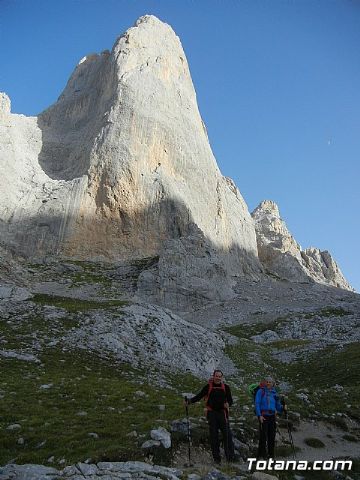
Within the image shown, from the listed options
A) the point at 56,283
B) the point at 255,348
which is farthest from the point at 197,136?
the point at 255,348

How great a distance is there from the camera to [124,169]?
301 feet

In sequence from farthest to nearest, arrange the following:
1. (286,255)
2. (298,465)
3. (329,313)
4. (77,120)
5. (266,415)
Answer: (286,255) → (77,120) → (329,313) → (266,415) → (298,465)

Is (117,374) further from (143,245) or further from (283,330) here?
(143,245)

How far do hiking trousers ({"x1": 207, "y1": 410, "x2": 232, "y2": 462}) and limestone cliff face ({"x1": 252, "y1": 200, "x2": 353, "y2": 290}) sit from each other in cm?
10976

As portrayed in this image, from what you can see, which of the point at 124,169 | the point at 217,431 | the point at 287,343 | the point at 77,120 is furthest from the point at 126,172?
the point at 217,431

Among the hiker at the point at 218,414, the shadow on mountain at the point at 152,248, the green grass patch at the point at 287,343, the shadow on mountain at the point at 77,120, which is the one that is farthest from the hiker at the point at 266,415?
the shadow on mountain at the point at 77,120

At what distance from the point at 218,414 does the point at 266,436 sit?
61.6 inches

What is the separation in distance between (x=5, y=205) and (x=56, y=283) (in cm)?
3069

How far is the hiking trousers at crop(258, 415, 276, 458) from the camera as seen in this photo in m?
12.8

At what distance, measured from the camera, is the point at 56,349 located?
25.9m

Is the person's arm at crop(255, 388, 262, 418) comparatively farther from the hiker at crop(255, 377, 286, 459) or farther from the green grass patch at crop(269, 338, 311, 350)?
the green grass patch at crop(269, 338, 311, 350)

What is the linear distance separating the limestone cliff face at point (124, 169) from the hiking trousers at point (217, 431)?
72729 millimetres

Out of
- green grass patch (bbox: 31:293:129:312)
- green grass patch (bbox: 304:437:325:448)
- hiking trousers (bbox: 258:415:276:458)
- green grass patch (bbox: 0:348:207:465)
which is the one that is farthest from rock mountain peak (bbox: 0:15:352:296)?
hiking trousers (bbox: 258:415:276:458)

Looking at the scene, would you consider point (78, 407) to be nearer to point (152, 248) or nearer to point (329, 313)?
point (329, 313)
